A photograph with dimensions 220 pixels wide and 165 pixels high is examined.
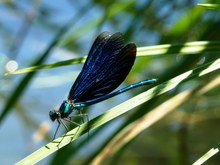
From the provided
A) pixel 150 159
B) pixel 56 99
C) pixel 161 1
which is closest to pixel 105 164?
pixel 150 159

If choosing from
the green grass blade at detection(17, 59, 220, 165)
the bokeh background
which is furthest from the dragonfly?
the bokeh background

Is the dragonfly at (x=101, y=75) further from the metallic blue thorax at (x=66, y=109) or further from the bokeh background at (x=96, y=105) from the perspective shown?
the bokeh background at (x=96, y=105)

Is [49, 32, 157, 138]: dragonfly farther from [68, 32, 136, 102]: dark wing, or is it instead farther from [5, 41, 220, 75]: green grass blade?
[5, 41, 220, 75]: green grass blade

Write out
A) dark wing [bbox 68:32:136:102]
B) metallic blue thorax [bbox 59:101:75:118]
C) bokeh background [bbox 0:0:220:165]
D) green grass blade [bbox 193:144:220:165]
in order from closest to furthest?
green grass blade [bbox 193:144:220:165] < dark wing [bbox 68:32:136:102] < metallic blue thorax [bbox 59:101:75:118] < bokeh background [bbox 0:0:220:165]

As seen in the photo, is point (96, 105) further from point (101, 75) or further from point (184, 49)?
point (184, 49)

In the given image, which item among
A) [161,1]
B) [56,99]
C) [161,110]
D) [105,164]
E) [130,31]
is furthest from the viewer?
[56,99]

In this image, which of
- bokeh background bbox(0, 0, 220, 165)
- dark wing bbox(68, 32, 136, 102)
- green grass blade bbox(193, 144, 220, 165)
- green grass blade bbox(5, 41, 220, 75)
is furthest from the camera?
bokeh background bbox(0, 0, 220, 165)

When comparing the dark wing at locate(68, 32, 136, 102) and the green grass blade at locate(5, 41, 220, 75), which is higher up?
the dark wing at locate(68, 32, 136, 102)

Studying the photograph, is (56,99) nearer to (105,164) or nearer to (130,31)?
(105,164)

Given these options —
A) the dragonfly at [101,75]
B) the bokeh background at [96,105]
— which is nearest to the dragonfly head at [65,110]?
the dragonfly at [101,75]
